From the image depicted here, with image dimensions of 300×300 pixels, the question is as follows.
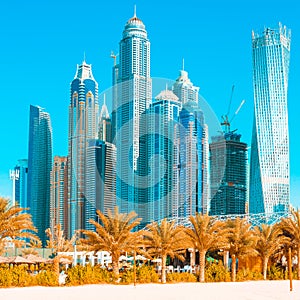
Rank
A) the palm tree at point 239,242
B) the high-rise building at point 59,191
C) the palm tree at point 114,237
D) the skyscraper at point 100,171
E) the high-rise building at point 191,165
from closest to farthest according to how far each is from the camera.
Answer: the palm tree at point 114,237 → the palm tree at point 239,242 → the high-rise building at point 191,165 → the skyscraper at point 100,171 → the high-rise building at point 59,191

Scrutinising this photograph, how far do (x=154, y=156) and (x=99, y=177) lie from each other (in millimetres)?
26899

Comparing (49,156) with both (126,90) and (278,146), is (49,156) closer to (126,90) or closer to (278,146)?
(278,146)

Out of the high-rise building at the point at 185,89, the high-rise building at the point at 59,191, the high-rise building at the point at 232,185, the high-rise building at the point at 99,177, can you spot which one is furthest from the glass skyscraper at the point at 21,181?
the high-rise building at the point at 185,89

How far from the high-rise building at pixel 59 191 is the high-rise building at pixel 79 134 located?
164 inches

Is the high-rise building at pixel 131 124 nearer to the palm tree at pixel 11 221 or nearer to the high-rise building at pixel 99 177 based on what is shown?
the high-rise building at pixel 99 177

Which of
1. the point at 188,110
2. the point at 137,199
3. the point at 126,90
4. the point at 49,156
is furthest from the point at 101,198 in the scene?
the point at 49,156

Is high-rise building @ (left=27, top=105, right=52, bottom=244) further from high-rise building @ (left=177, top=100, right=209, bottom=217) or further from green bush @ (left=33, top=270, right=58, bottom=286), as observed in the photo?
green bush @ (left=33, top=270, right=58, bottom=286)

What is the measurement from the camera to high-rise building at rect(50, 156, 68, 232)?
157m

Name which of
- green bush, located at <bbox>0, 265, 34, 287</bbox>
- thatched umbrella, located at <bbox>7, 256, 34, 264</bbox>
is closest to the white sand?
green bush, located at <bbox>0, 265, 34, 287</bbox>

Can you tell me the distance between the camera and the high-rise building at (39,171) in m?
173

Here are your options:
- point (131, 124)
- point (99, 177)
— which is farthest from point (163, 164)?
point (131, 124)

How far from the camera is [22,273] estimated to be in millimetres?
26125

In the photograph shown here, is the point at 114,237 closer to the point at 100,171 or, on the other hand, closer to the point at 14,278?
the point at 14,278

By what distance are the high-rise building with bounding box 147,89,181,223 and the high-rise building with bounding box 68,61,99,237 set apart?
19867 millimetres
